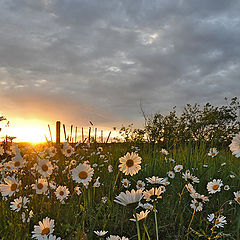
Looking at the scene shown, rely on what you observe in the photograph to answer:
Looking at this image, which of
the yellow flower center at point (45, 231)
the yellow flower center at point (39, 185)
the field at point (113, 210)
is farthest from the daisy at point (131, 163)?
the yellow flower center at point (39, 185)

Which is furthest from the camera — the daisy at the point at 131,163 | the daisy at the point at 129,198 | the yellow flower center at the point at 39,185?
the yellow flower center at the point at 39,185

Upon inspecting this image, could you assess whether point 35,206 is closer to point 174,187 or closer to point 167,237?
point 167,237

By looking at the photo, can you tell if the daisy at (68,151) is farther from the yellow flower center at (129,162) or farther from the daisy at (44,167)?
the yellow flower center at (129,162)

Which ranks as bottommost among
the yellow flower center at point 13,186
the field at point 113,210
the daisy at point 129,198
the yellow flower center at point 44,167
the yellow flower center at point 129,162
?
the field at point 113,210

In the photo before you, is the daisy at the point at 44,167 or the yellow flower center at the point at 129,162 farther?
the daisy at the point at 44,167

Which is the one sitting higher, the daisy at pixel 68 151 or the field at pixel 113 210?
the daisy at pixel 68 151

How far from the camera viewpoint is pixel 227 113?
57.8ft

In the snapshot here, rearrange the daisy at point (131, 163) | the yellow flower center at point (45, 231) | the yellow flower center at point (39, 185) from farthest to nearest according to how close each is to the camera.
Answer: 1. the yellow flower center at point (39, 185)
2. the daisy at point (131, 163)
3. the yellow flower center at point (45, 231)

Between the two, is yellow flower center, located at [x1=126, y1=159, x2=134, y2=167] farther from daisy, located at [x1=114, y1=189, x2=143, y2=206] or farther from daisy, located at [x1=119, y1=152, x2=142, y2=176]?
daisy, located at [x1=114, y1=189, x2=143, y2=206]

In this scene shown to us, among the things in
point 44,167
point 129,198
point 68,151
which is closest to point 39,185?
point 44,167

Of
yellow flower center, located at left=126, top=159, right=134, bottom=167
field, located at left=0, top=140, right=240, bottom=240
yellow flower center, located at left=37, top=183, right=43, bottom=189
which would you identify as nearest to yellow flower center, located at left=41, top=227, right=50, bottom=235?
field, located at left=0, top=140, right=240, bottom=240

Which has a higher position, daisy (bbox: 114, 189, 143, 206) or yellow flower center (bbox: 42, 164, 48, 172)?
yellow flower center (bbox: 42, 164, 48, 172)

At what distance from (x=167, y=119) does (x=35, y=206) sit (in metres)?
14.8

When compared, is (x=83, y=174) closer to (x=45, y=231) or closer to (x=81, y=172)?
(x=81, y=172)
